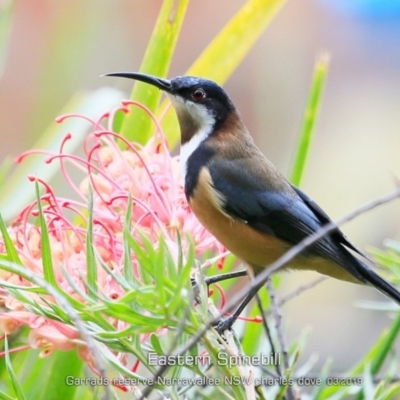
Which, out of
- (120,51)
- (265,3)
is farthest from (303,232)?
(120,51)

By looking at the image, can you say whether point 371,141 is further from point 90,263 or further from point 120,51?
point 90,263

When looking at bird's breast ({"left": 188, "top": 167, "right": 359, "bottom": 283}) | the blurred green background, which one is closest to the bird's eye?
bird's breast ({"left": 188, "top": 167, "right": 359, "bottom": 283})

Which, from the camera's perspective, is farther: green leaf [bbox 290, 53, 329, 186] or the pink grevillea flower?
green leaf [bbox 290, 53, 329, 186]

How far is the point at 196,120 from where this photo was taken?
3.66ft

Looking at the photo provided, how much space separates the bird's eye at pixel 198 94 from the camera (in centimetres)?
106

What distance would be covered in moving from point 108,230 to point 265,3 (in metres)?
0.46

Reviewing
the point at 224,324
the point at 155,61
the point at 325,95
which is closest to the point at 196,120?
the point at 155,61

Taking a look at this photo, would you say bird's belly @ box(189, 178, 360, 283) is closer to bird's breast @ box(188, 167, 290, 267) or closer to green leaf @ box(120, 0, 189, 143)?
bird's breast @ box(188, 167, 290, 267)

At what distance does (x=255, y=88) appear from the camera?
10.4 feet

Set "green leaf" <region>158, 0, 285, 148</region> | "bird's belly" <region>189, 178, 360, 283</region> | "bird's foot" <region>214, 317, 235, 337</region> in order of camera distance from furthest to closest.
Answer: "green leaf" <region>158, 0, 285, 148</region>, "bird's belly" <region>189, 178, 360, 283</region>, "bird's foot" <region>214, 317, 235, 337</region>

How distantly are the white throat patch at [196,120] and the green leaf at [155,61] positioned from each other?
0.21 ft

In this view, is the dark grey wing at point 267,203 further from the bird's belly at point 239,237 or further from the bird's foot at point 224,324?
the bird's foot at point 224,324

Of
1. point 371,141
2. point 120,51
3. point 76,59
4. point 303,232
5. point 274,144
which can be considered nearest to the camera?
point 303,232

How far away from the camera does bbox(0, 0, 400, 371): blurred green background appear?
2.93 meters
